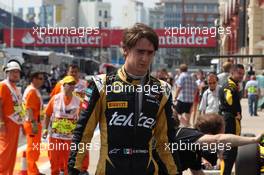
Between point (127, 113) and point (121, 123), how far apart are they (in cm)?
7

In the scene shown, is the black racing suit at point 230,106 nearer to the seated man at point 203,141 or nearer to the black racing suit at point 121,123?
the seated man at point 203,141

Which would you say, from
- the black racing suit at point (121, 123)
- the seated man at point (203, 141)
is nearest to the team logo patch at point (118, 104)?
the black racing suit at point (121, 123)

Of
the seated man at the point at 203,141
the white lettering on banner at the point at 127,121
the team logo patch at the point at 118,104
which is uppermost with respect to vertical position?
the team logo patch at the point at 118,104

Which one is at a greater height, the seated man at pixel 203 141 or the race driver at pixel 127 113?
the race driver at pixel 127 113

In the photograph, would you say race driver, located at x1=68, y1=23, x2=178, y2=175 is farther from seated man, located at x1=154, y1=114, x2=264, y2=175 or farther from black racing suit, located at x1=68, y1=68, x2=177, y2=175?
seated man, located at x1=154, y1=114, x2=264, y2=175

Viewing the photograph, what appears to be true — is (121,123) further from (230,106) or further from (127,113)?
(230,106)

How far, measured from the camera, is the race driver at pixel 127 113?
4262 millimetres

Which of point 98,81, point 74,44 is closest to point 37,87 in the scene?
point 98,81

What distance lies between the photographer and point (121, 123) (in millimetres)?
4297

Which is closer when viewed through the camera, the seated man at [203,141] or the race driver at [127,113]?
the race driver at [127,113]

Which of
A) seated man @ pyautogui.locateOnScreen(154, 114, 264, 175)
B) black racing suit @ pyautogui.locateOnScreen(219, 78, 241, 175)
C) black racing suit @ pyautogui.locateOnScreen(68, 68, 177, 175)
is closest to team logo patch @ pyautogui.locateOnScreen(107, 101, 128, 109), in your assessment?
black racing suit @ pyautogui.locateOnScreen(68, 68, 177, 175)

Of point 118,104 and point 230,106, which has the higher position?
point 118,104

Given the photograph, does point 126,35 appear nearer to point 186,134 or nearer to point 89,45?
point 186,134

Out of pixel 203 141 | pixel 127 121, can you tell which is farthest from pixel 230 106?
pixel 127 121
